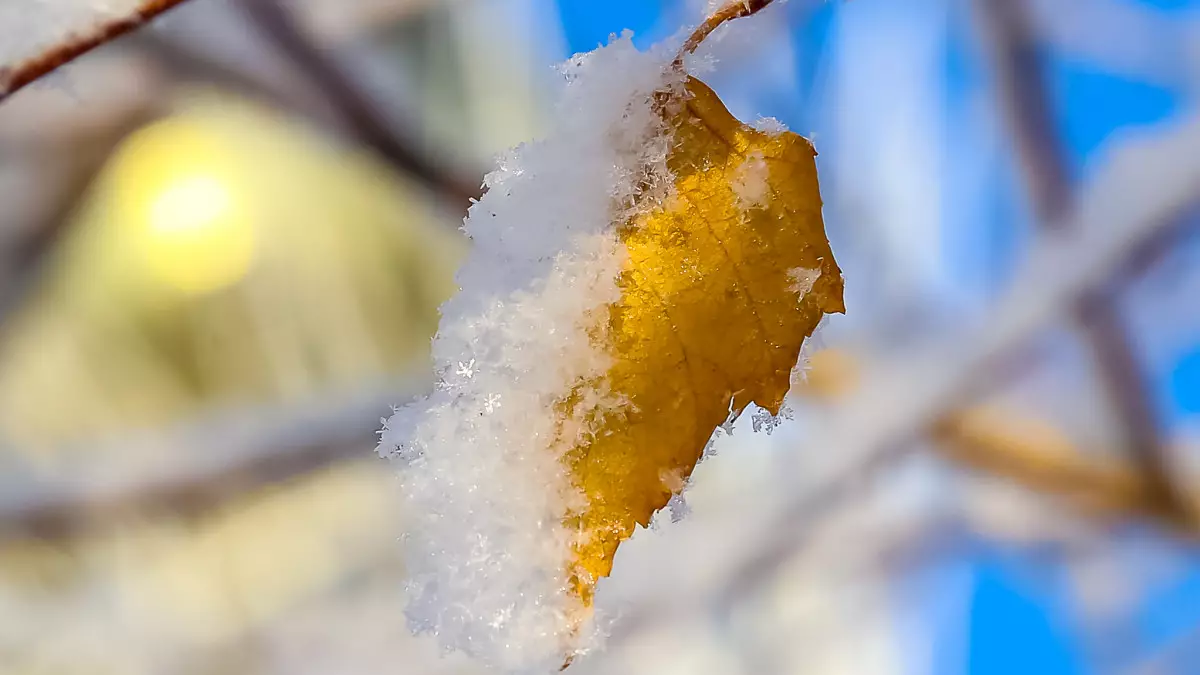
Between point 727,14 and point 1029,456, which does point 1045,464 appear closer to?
point 1029,456

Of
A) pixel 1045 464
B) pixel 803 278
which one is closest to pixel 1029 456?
pixel 1045 464

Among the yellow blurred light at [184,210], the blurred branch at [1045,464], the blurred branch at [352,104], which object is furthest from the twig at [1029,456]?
the yellow blurred light at [184,210]

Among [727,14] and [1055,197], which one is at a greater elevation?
[1055,197]

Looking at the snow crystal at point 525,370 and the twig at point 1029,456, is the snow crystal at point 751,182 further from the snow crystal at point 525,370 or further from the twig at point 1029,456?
the twig at point 1029,456

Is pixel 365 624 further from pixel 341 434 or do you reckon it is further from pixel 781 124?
pixel 781 124

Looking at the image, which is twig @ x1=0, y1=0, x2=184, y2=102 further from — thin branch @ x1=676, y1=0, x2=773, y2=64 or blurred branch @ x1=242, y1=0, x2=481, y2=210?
blurred branch @ x1=242, y1=0, x2=481, y2=210

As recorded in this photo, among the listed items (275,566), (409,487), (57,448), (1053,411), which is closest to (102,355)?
(57,448)

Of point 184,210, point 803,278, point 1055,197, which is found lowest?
point 803,278
